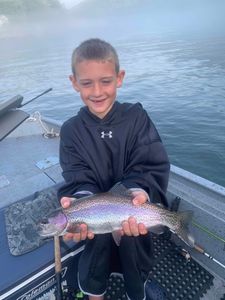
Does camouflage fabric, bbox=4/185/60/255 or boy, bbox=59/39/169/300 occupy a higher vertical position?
boy, bbox=59/39/169/300

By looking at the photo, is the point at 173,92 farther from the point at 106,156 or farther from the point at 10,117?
the point at 106,156

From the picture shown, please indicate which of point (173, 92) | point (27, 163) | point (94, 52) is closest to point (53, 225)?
point (94, 52)

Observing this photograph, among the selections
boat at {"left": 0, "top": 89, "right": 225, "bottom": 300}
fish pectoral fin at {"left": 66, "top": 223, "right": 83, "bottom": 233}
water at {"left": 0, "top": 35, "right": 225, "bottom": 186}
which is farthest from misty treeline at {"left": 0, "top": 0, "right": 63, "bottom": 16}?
fish pectoral fin at {"left": 66, "top": 223, "right": 83, "bottom": 233}

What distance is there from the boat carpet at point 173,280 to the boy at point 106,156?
446 mm

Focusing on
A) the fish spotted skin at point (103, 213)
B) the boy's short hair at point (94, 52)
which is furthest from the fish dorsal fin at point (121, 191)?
the boy's short hair at point (94, 52)

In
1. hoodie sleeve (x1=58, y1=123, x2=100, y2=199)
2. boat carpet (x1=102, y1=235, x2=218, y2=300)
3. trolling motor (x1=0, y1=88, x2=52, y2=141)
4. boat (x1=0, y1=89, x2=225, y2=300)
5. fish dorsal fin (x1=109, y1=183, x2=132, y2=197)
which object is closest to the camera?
fish dorsal fin (x1=109, y1=183, x2=132, y2=197)

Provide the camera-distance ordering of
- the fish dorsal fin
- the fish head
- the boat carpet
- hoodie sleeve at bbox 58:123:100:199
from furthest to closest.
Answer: the boat carpet → hoodie sleeve at bbox 58:123:100:199 → the fish dorsal fin → the fish head

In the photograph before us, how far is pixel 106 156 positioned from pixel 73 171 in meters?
0.41

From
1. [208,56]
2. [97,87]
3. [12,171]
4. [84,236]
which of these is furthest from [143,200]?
[208,56]

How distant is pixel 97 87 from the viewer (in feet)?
10.7

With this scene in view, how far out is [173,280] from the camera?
3859 mm

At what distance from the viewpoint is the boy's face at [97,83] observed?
321cm

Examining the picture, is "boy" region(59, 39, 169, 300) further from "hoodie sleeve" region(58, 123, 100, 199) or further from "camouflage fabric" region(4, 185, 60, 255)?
"camouflage fabric" region(4, 185, 60, 255)

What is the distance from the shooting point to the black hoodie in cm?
335
